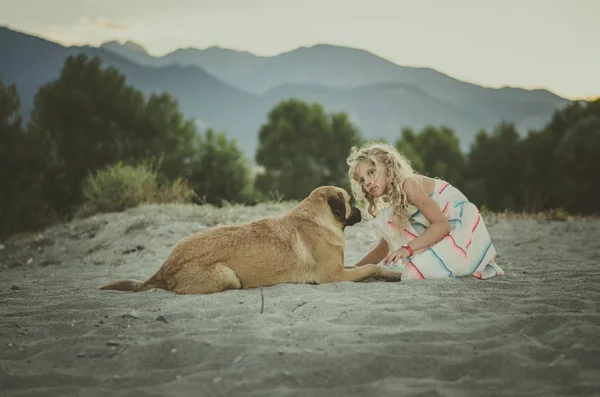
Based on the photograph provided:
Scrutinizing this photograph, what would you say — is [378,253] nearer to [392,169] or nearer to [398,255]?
[398,255]

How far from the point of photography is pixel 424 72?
128 m

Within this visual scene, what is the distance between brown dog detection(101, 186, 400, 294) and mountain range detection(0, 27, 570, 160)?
10097 cm

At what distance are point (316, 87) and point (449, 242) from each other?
126506mm

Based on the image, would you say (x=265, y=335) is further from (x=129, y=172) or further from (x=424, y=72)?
(x=424, y=72)

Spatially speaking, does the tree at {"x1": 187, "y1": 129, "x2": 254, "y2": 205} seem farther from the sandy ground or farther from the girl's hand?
the sandy ground

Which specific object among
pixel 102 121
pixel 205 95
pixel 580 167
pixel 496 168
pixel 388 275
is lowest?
pixel 388 275

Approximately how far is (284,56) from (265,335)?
474 feet

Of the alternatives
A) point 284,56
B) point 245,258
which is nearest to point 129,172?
point 245,258

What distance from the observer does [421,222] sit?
550 cm

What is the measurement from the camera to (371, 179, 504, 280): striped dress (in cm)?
511

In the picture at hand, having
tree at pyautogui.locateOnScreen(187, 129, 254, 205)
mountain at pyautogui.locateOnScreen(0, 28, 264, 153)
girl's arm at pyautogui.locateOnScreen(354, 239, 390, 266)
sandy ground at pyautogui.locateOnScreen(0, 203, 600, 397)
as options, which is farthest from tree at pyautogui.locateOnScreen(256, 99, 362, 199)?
mountain at pyautogui.locateOnScreen(0, 28, 264, 153)

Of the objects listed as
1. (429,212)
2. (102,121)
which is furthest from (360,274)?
(102,121)

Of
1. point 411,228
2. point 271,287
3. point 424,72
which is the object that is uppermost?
point 424,72

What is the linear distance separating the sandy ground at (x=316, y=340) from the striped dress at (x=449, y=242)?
0.29 metres
